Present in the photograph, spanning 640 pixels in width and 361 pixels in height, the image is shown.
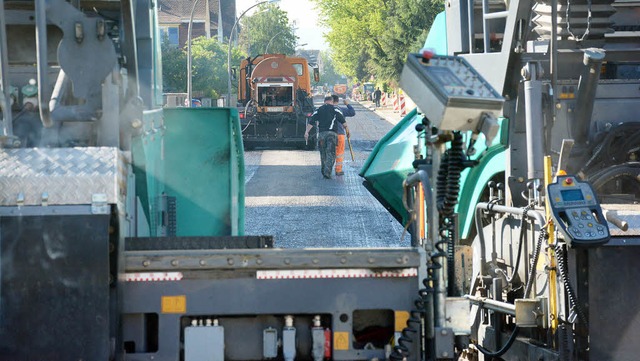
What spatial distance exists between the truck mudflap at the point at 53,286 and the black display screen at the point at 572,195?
227cm

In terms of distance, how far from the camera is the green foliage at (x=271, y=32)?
4149 inches

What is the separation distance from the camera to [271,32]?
106625mm

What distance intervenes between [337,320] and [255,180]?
22064mm

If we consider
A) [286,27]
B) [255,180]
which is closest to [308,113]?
[255,180]

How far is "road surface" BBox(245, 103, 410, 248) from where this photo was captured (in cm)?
1598

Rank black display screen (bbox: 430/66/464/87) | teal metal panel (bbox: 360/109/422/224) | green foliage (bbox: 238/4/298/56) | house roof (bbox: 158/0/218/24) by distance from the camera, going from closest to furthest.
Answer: black display screen (bbox: 430/66/464/87), teal metal panel (bbox: 360/109/422/224), house roof (bbox: 158/0/218/24), green foliage (bbox: 238/4/298/56)

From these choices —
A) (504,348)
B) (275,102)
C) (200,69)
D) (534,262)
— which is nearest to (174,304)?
(534,262)

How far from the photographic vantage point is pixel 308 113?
1578 inches

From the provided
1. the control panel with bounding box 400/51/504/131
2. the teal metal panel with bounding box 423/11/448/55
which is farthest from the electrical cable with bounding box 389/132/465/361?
the teal metal panel with bounding box 423/11/448/55

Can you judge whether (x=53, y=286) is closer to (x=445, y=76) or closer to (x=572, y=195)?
(x=445, y=76)

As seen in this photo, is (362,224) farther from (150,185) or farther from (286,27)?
(286,27)

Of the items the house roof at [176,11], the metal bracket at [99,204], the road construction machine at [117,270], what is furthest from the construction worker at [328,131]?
the house roof at [176,11]

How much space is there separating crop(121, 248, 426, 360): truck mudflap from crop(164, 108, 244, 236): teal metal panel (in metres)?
2.96

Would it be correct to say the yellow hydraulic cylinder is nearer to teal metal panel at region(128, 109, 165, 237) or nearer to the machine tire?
teal metal panel at region(128, 109, 165, 237)
